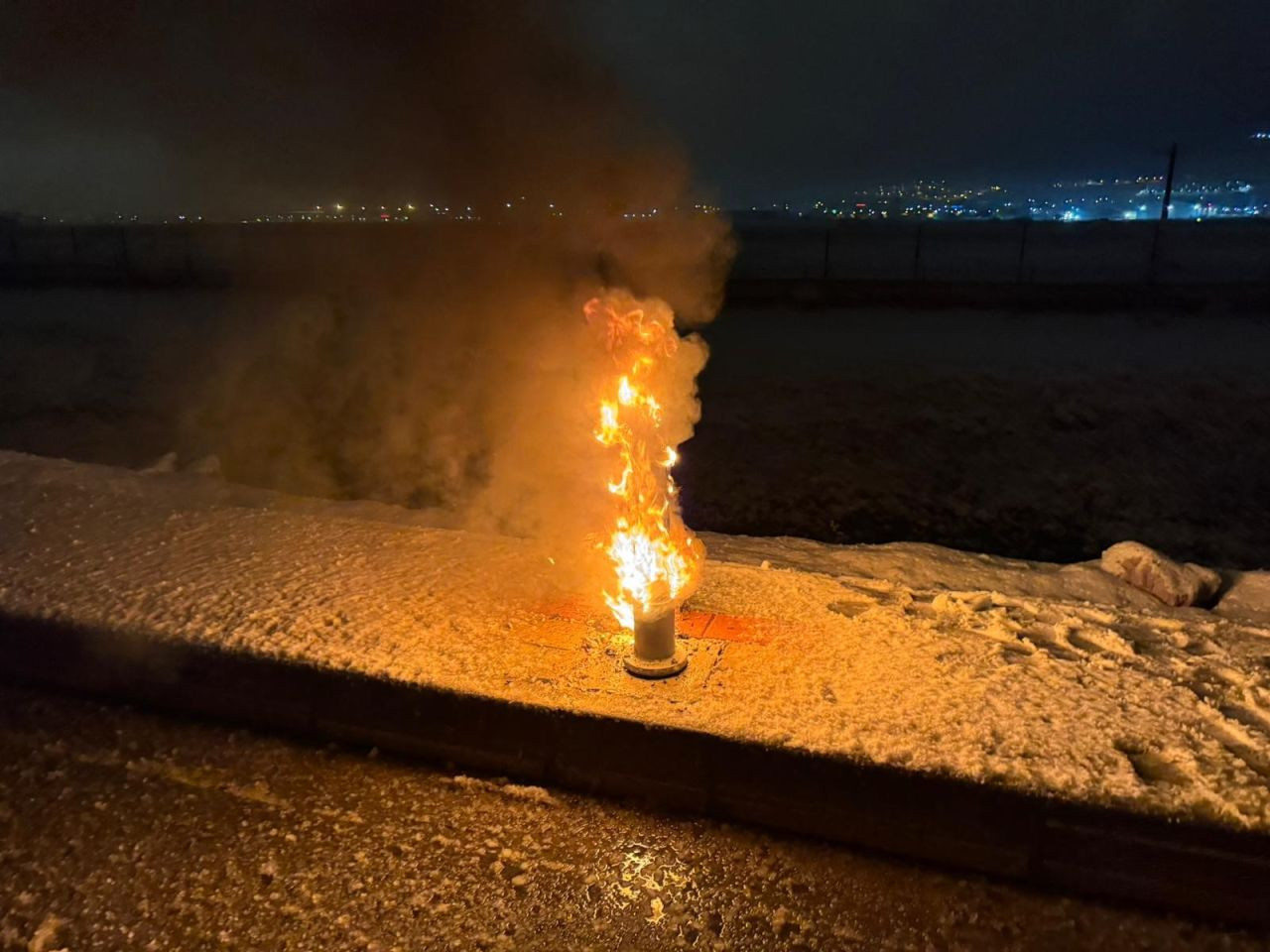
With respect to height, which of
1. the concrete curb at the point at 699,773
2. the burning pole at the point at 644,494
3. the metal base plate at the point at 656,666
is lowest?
the concrete curb at the point at 699,773

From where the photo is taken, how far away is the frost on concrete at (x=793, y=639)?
110 inches

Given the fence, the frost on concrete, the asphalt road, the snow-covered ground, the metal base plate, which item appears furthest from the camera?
the fence

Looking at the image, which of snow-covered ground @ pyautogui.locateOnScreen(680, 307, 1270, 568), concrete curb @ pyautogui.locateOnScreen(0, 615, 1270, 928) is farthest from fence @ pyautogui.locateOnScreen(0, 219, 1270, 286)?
concrete curb @ pyautogui.locateOnScreen(0, 615, 1270, 928)

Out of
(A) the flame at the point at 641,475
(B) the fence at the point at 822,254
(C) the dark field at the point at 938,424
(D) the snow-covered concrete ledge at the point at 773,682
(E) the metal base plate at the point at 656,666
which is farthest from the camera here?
(B) the fence at the point at 822,254

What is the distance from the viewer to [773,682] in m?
3.20

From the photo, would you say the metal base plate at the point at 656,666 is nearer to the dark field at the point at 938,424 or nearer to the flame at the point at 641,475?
the flame at the point at 641,475

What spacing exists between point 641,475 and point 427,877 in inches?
57.2

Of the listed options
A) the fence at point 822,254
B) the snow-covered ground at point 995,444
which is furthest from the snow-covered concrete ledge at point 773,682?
the fence at point 822,254

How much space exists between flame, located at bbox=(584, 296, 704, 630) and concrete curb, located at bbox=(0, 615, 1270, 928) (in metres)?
0.56

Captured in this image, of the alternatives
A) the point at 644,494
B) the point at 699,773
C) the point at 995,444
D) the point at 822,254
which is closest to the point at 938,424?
the point at 995,444

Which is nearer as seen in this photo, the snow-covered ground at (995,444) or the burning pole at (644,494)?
the burning pole at (644,494)

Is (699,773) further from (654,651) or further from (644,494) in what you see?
(644,494)

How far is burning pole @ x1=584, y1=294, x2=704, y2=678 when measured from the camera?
331 centimetres

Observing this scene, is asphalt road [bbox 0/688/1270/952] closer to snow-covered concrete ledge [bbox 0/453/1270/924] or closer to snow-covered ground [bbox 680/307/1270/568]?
snow-covered concrete ledge [bbox 0/453/1270/924]
